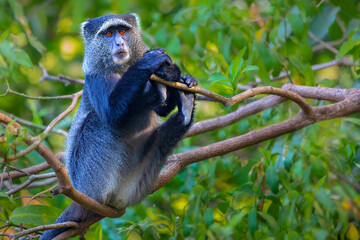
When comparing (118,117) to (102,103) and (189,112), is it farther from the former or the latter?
(189,112)

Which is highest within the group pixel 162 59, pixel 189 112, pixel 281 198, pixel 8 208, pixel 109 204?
pixel 162 59

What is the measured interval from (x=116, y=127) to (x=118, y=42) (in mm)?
964

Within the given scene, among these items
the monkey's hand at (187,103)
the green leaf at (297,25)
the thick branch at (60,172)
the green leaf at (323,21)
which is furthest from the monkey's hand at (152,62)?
the green leaf at (323,21)

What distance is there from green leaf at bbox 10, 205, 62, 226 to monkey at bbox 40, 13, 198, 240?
0.13 m

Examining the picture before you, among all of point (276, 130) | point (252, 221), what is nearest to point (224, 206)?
point (252, 221)

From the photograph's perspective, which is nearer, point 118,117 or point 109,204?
point 118,117

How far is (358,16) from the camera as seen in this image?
620cm

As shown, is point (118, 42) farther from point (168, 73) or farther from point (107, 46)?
point (168, 73)

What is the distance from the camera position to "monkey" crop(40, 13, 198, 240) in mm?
4789

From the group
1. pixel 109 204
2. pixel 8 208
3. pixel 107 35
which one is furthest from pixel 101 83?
pixel 8 208

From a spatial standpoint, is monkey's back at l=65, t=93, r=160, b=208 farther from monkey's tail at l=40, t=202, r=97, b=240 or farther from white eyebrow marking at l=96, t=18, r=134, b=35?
white eyebrow marking at l=96, t=18, r=134, b=35

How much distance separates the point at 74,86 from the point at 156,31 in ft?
6.70

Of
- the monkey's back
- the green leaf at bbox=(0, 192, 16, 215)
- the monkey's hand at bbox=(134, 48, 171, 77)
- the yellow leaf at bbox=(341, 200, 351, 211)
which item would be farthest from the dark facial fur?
the yellow leaf at bbox=(341, 200, 351, 211)

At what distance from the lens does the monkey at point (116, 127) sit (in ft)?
15.7
